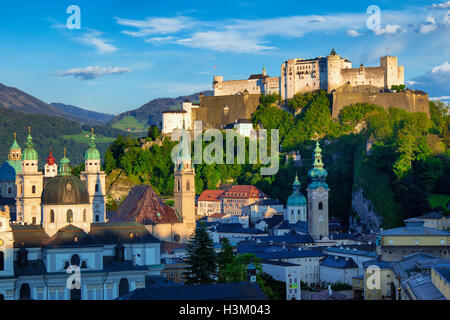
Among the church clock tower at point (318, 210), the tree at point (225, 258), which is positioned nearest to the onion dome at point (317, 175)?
the church clock tower at point (318, 210)

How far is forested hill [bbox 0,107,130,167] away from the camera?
160 metres

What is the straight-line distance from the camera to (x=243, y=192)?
3708 inches

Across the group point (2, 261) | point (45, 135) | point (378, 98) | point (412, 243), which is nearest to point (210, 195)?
point (378, 98)

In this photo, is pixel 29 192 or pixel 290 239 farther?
pixel 290 239

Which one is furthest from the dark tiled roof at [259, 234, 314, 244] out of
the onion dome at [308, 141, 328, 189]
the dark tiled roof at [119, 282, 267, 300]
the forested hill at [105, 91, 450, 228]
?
the dark tiled roof at [119, 282, 267, 300]

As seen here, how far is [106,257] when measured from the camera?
52156 mm

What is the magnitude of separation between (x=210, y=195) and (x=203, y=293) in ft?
202

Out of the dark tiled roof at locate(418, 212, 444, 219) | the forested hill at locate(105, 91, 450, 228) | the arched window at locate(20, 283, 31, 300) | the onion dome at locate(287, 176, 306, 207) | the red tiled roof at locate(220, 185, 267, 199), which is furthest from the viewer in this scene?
the red tiled roof at locate(220, 185, 267, 199)

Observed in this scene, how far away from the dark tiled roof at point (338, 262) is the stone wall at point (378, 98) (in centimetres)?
3505

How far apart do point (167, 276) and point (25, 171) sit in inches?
610

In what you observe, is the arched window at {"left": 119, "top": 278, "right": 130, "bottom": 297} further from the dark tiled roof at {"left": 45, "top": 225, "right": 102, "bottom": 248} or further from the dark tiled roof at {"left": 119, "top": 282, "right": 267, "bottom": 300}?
the dark tiled roof at {"left": 119, "top": 282, "right": 267, "bottom": 300}

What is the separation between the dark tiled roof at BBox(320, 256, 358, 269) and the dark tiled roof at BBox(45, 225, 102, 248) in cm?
2178

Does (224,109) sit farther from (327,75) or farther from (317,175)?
(317,175)
